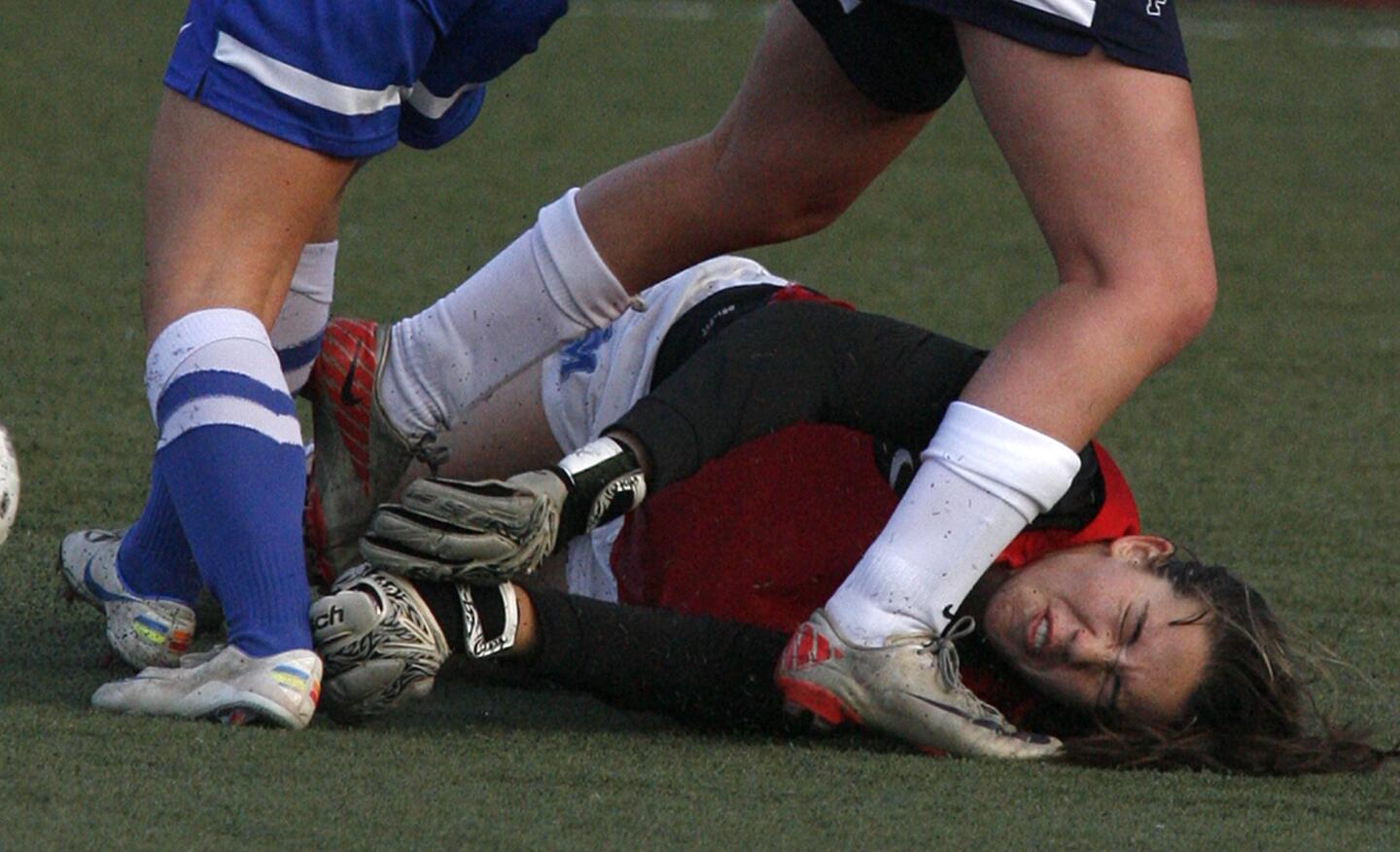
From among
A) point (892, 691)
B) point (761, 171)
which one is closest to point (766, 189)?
point (761, 171)

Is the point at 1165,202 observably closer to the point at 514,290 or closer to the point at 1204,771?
the point at 1204,771

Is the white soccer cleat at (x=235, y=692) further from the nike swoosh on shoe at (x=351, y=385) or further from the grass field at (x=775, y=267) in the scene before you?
the nike swoosh on shoe at (x=351, y=385)

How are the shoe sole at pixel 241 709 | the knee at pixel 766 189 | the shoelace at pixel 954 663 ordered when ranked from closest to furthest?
the shoe sole at pixel 241 709, the shoelace at pixel 954 663, the knee at pixel 766 189

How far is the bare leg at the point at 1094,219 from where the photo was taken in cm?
212

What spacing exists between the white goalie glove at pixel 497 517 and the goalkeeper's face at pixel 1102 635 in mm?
424

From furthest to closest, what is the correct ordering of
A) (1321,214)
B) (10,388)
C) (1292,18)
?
1. (1292,18)
2. (1321,214)
3. (10,388)

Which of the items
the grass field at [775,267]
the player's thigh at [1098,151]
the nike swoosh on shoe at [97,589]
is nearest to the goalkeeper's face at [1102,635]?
the grass field at [775,267]

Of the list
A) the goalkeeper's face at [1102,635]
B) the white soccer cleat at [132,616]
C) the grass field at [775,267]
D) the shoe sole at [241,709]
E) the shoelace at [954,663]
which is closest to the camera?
the grass field at [775,267]

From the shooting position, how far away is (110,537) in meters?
2.58

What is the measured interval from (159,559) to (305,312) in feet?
1.17

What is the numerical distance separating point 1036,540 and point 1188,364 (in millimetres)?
2150

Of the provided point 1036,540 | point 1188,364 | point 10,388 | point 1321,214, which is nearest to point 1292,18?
point 1321,214

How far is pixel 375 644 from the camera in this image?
6.99ft

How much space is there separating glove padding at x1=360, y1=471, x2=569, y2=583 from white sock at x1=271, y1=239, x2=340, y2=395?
0.54 m
